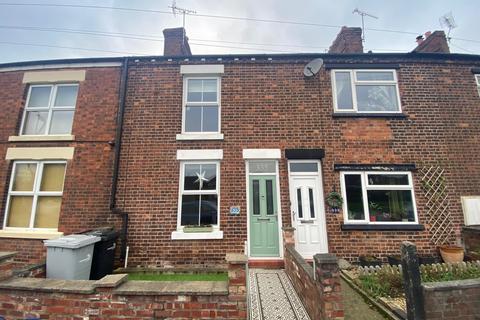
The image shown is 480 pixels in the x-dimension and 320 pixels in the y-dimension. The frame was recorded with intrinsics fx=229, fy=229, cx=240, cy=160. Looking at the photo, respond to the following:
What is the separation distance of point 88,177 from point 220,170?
3.84m

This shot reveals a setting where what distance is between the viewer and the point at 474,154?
22.4ft

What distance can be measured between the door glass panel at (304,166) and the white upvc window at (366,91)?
1963mm

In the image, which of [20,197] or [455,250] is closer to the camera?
[455,250]

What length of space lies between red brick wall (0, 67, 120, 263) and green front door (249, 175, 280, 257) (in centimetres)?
389

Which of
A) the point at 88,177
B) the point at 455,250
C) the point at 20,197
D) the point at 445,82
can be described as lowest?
the point at 455,250

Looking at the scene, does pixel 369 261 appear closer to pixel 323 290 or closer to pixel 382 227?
pixel 382 227

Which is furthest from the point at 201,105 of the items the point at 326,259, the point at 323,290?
the point at 323,290

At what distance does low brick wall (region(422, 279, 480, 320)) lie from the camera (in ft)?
10.6

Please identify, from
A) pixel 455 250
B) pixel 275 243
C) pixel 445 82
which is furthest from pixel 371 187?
pixel 445 82

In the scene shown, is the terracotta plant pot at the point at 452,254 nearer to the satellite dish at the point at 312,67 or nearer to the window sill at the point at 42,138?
the satellite dish at the point at 312,67

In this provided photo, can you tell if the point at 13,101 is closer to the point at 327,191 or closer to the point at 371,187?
the point at 327,191

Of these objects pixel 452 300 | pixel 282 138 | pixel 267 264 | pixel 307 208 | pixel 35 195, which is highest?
pixel 282 138

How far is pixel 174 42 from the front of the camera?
8.06 metres

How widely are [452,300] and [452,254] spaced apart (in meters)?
3.54
